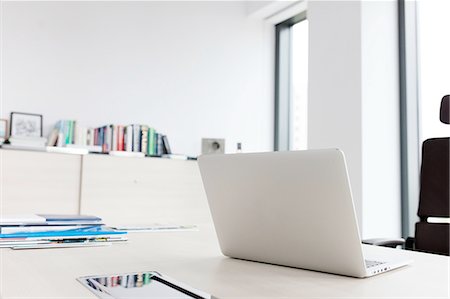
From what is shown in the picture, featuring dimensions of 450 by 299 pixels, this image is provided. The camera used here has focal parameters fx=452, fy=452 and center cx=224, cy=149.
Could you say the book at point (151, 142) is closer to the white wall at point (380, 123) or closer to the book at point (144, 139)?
the book at point (144, 139)

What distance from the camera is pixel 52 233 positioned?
1181mm

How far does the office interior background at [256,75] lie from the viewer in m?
3.46

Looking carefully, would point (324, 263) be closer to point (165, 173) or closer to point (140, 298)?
point (140, 298)

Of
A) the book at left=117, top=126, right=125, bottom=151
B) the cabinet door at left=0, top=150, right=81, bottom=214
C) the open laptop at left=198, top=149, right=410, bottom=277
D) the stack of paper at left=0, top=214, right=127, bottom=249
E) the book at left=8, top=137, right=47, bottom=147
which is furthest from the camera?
the book at left=117, top=126, right=125, bottom=151

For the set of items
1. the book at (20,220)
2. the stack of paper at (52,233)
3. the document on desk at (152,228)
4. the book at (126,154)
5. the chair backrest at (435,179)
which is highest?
the book at (126,154)

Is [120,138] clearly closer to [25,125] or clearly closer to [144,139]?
[144,139]

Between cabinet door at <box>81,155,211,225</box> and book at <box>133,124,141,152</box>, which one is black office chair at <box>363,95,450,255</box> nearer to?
cabinet door at <box>81,155,211,225</box>

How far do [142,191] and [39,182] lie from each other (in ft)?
2.56

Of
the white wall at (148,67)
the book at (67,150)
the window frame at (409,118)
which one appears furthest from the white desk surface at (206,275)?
the white wall at (148,67)

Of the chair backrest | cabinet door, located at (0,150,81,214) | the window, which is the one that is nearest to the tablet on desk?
the chair backrest

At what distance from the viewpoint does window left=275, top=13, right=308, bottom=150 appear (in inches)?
187

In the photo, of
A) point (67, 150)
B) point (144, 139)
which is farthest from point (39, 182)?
point (144, 139)

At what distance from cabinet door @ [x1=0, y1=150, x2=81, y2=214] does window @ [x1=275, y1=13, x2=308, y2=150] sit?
225 cm

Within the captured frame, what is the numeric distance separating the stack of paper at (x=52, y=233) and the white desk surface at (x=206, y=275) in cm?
7
